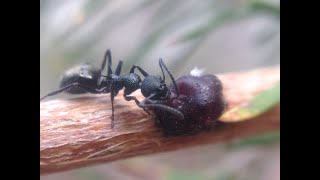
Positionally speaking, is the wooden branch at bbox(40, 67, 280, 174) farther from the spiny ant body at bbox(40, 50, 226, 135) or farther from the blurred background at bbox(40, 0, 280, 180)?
the blurred background at bbox(40, 0, 280, 180)

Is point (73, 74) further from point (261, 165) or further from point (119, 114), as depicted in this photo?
point (261, 165)

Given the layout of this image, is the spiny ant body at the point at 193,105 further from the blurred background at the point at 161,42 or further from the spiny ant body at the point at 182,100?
the blurred background at the point at 161,42

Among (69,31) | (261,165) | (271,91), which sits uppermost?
(69,31)

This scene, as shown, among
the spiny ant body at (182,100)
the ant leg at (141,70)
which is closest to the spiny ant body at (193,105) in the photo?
the spiny ant body at (182,100)

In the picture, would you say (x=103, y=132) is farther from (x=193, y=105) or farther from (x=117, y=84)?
(x=117, y=84)

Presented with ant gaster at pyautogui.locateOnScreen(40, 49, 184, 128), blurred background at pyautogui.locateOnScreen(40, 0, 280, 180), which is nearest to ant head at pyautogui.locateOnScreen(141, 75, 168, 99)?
ant gaster at pyautogui.locateOnScreen(40, 49, 184, 128)

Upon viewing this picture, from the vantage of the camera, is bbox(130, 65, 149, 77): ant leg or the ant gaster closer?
the ant gaster
